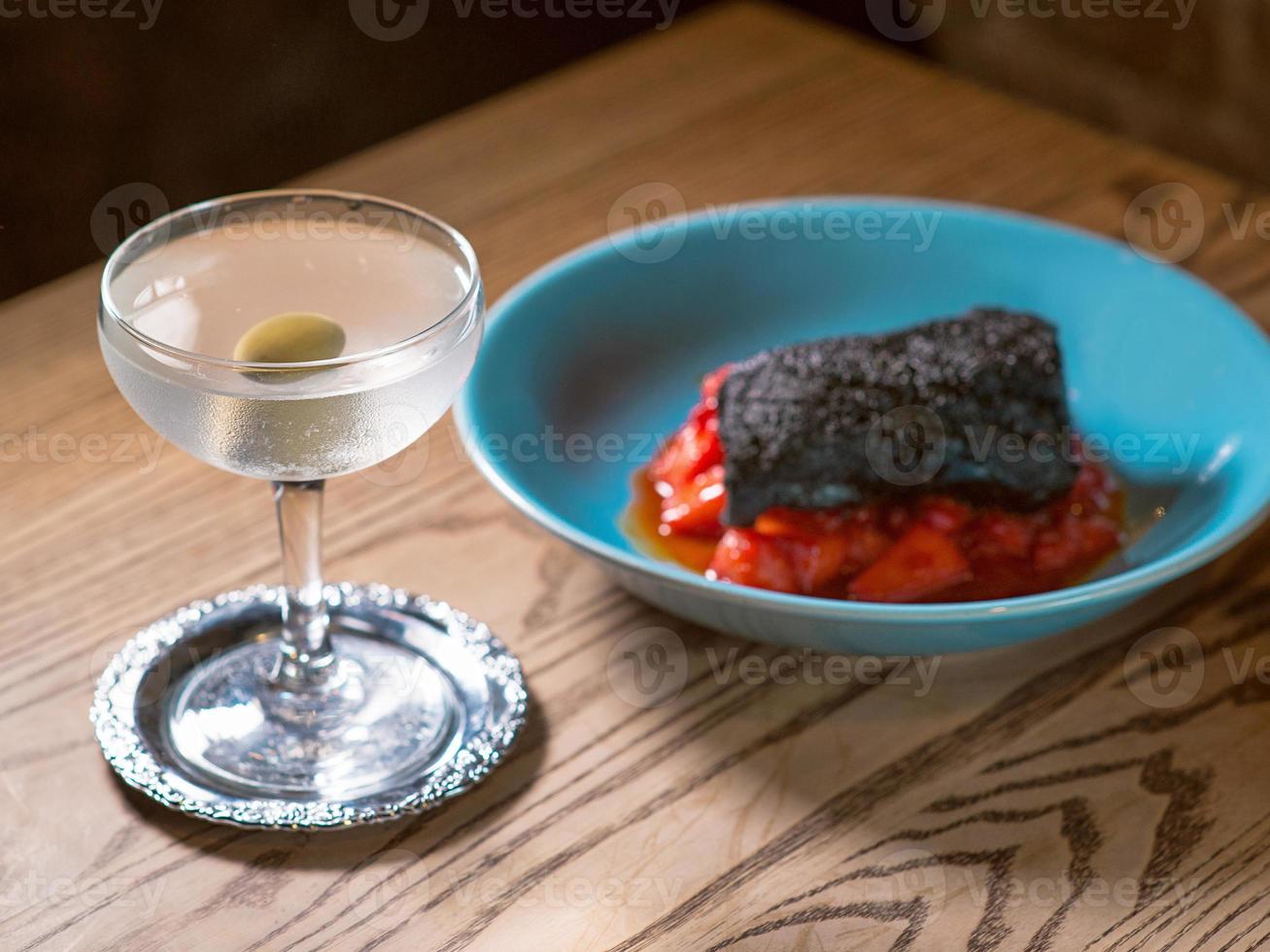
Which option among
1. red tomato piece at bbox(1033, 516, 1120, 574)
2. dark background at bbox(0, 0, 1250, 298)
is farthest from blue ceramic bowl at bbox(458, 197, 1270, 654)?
dark background at bbox(0, 0, 1250, 298)

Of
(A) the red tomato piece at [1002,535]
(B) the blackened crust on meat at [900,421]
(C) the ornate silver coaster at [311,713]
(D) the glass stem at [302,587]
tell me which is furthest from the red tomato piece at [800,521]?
(D) the glass stem at [302,587]

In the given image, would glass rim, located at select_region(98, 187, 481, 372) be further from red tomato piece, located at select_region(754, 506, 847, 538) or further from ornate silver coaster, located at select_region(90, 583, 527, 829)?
red tomato piece, located at select_region(754, 506, 847, 538)

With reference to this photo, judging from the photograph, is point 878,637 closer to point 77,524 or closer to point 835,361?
point 835,361

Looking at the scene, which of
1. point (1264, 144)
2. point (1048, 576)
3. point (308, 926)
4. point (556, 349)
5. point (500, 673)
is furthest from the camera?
point (1264, 144)

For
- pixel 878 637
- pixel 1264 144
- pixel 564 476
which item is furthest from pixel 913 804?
pixel 1264 144

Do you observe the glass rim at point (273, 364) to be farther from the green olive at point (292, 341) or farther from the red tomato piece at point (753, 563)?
the red tomato piece at point (753, 563)

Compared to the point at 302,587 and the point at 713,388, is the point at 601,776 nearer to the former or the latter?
the point at 302,587
